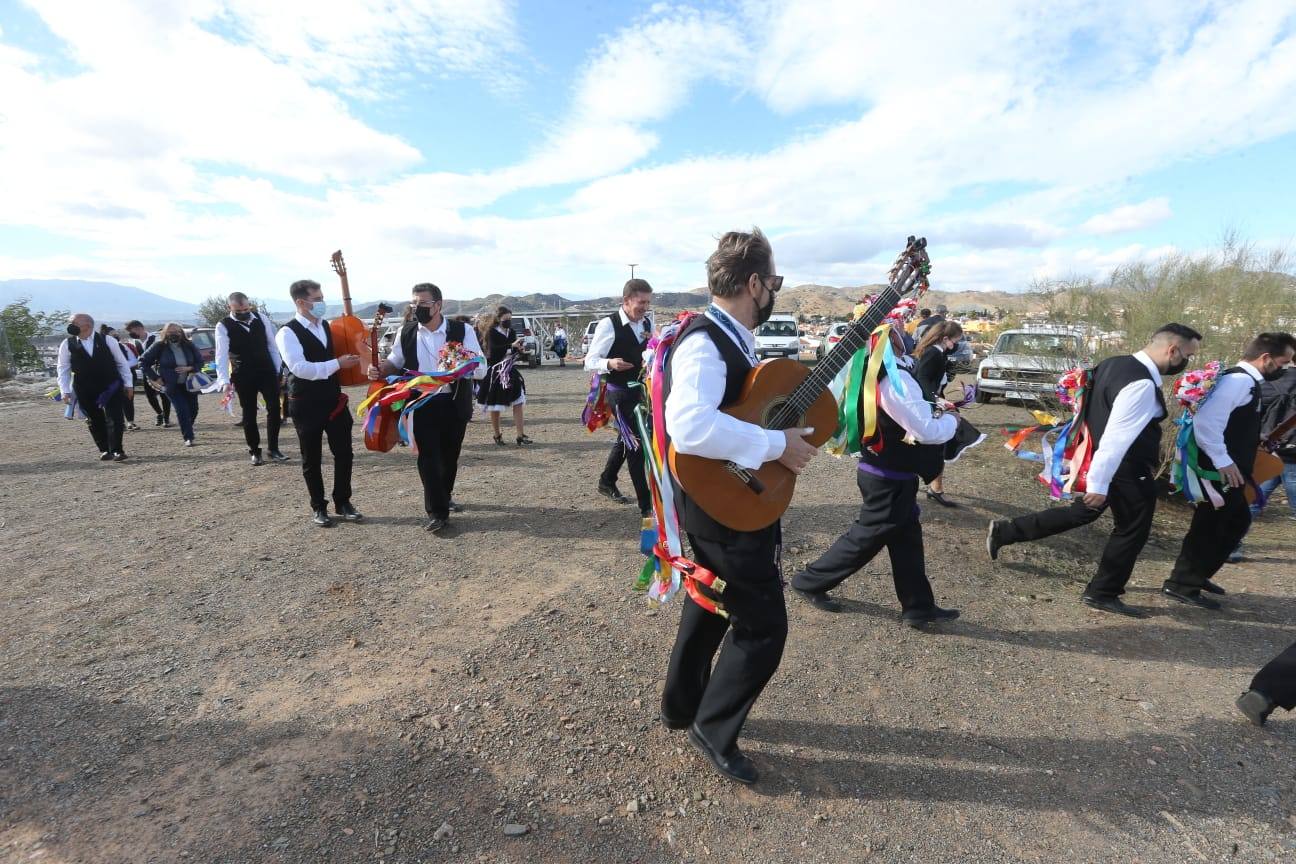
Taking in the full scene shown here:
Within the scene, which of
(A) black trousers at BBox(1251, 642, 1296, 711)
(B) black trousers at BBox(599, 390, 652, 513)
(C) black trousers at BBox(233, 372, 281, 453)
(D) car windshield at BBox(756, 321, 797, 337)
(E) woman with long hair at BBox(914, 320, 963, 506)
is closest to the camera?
(A) black trousers at BBox(1251, 642, 1296, 711)

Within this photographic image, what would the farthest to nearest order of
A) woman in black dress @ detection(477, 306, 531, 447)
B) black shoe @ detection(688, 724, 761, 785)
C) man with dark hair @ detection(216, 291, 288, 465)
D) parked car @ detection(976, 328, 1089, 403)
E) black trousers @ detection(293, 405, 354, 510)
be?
woman in black dress @ detection(477, 306, 531, 447) < parked car @ detection(976, 328, 1089, 403) < man with dark hair @ detection(216, 291, 288, 465) < black trousers @ detection(293, 405, 354, 510) < black shoe @ detection(688, 724, 761, 785)

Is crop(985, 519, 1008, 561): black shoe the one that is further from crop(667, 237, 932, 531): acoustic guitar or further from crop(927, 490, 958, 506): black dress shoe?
crop(667, 237, 932, 531): acoustic guitar

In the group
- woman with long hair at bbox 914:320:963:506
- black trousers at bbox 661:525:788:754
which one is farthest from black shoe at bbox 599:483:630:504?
black trousers at bbox 661:525:788:754

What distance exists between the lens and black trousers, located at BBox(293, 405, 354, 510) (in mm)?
5180

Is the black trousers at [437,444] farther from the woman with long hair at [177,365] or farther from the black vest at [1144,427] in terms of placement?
the woman with long hair at [177,365]

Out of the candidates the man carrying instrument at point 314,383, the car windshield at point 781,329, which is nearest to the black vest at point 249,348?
the man carrying instrument at point 314,383

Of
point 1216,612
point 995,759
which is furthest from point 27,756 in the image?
point 1216,612

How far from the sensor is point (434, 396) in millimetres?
5121

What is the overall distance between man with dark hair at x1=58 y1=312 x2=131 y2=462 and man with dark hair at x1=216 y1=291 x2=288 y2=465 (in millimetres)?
1600

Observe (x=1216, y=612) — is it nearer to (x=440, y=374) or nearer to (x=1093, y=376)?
(x=1093, y=376)

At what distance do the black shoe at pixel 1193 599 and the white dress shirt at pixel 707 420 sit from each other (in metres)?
3.79

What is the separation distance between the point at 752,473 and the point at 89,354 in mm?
9135

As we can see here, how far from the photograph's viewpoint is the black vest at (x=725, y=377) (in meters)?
2.17

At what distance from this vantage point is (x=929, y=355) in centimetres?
592
